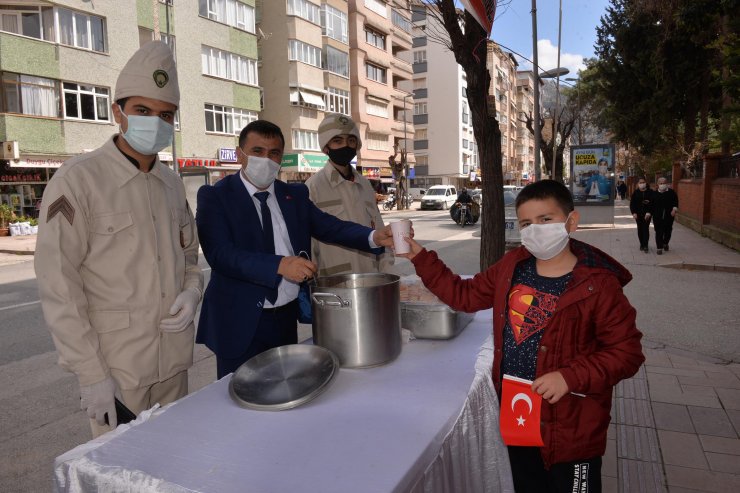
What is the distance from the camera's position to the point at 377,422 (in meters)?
1.64

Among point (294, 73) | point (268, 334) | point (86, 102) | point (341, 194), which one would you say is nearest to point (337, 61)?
point (294, 73)

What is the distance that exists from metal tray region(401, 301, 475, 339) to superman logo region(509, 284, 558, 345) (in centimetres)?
40

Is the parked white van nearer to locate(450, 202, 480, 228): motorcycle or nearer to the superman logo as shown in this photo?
locate(450, 202, 480, 228): motorcycle

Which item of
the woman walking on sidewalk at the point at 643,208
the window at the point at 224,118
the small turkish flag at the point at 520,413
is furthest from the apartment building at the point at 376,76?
the small turkish flag at the point at 520,413

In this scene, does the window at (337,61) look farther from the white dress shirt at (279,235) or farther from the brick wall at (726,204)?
the white dress shirt at (279,235)

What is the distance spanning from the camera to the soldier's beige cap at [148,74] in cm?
223

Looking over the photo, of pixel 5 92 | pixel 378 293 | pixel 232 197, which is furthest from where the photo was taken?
pixel 5 92

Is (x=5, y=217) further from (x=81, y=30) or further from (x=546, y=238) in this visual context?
(x=546, y=238)

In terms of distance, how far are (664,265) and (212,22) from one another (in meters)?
26.1

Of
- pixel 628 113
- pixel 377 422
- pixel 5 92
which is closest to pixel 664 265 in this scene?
pixel 377 422

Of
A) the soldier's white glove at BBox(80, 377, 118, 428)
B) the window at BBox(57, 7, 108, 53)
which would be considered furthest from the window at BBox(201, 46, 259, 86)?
the soldier's white glove at BBox(80, 377, 118, 428)

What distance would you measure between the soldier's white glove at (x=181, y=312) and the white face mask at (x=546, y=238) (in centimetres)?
139

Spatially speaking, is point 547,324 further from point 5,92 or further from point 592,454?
point 5,92

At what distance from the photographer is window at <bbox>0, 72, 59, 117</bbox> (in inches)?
816
